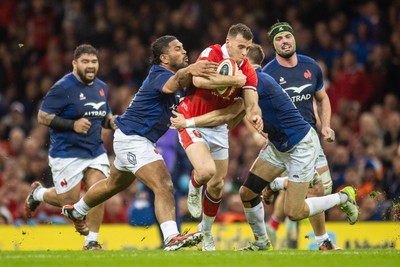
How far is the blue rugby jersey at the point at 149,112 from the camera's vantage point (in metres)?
11.8

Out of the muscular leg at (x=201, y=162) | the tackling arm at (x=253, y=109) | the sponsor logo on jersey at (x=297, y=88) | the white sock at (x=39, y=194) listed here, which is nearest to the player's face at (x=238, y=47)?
the tackling arm at (x=253, y=109)

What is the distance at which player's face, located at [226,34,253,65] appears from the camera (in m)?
11.4

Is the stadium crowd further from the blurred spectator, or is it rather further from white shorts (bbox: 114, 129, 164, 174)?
white shorts (bbox: 114, 129, 164, 174)

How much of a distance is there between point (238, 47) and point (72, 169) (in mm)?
3256

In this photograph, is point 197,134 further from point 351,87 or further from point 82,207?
point 351,87

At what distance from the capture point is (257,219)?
12359mm

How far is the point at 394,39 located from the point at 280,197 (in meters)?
5.48

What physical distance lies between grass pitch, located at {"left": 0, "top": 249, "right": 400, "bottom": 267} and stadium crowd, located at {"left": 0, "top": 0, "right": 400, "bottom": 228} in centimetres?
286

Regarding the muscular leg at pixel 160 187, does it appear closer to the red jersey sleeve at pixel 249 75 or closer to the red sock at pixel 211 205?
the red sock at pixel 211 205

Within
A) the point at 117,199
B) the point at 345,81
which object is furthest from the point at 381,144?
the point at 117,199

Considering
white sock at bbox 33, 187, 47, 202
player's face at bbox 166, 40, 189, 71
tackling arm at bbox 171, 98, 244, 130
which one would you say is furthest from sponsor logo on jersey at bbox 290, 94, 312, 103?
white sock at bbox 33, 187, 47, 202

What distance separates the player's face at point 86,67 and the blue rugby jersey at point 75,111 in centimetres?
9

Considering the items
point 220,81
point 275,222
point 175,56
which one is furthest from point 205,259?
point 275,222

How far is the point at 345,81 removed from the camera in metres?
18.3
